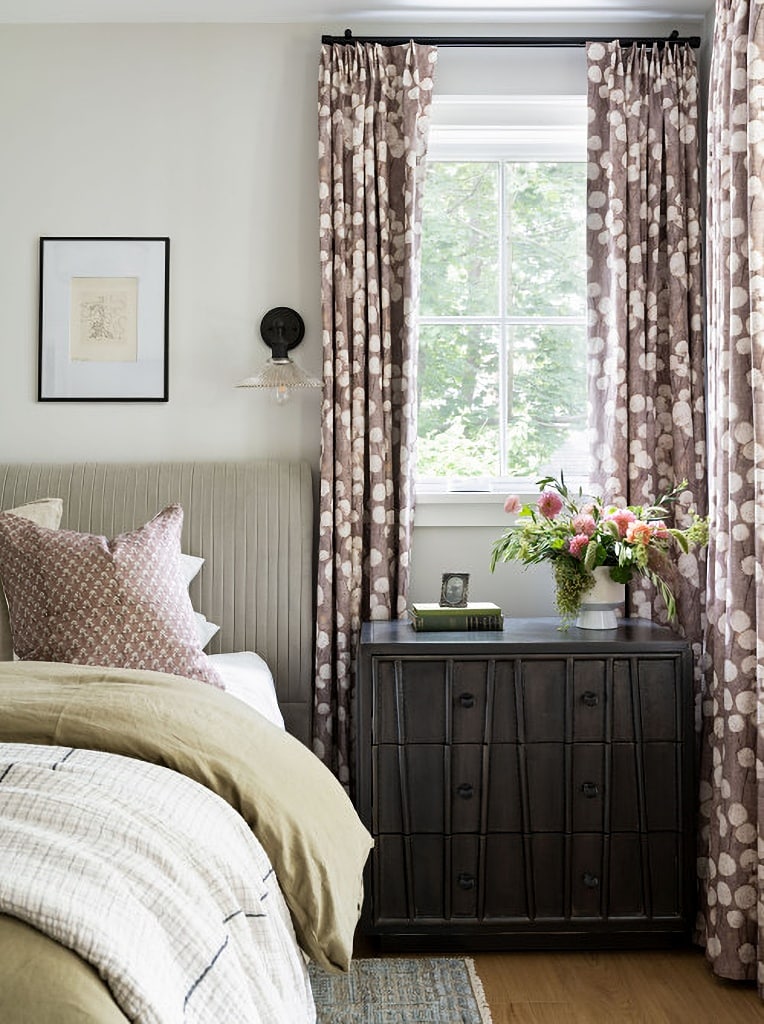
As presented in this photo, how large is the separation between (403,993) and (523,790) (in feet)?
1.88

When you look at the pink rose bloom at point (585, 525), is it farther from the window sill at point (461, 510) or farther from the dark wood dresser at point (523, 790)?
the window sill at point (461, 510)

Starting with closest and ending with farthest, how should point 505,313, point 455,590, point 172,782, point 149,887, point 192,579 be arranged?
point 149,887, point 172,782, point 455,590, point 192,579, point 505,313

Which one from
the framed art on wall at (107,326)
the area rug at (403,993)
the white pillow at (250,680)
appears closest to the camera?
the area rug at (403,993)

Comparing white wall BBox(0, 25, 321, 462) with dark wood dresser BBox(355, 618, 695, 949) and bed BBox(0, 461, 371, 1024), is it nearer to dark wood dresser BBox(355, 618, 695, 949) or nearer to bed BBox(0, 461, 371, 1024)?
bed BBox(0, 461, 371, 1024)

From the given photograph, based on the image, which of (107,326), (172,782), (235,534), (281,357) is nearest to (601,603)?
(235,534)

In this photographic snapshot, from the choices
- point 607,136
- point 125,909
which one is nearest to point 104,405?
point 607,136

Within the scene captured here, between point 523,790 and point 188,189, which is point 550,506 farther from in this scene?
point 188,189

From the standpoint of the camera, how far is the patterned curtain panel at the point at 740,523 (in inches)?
93.1

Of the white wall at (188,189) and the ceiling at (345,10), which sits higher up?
the ceiling at (345,10)

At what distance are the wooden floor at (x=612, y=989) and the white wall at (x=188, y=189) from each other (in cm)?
128

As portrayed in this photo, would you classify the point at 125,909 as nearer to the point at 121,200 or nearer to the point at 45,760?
the point at 45,760

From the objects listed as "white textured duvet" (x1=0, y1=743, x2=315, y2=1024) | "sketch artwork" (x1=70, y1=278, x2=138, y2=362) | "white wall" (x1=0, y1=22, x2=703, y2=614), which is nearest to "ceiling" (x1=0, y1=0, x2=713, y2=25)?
"white wall" (x1=0, y1=22, x2=703, y2=614)

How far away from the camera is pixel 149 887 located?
119 cm

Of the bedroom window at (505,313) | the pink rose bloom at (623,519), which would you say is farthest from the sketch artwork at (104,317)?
the pink rose bloom at (623,519)
